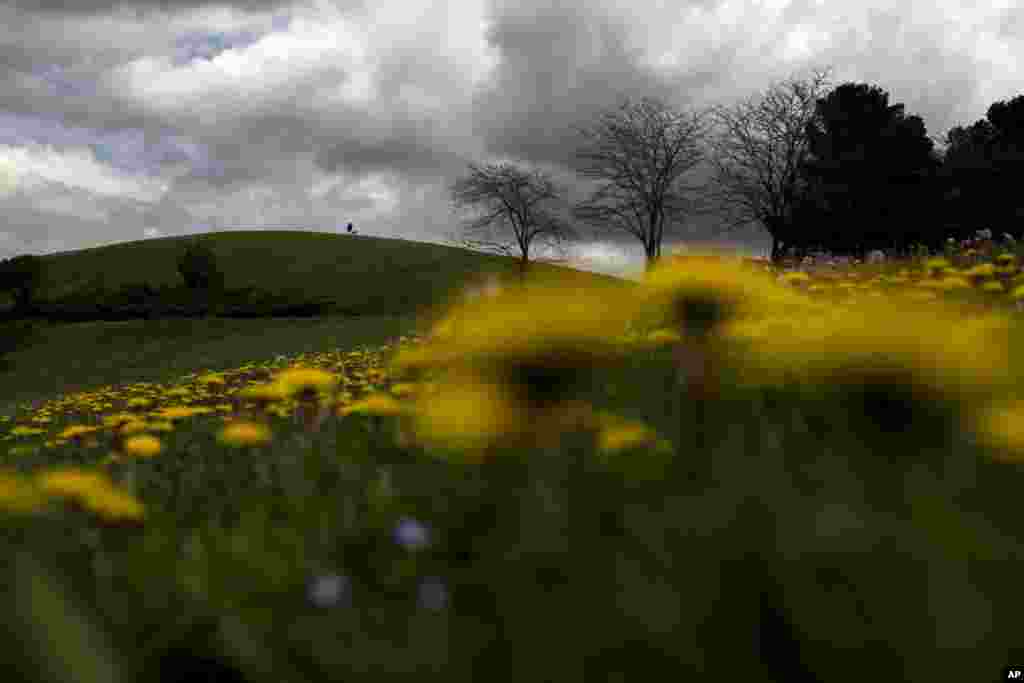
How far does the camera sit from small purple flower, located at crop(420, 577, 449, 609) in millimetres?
995

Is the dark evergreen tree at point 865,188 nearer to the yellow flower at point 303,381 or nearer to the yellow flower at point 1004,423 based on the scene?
the yellow flower at point 303,381

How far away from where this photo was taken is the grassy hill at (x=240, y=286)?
2603cm

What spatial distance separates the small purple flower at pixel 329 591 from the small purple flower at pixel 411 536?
0.14 meters

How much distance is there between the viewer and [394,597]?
3.63ft

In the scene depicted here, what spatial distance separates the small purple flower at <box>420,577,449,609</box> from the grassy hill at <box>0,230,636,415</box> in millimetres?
16270

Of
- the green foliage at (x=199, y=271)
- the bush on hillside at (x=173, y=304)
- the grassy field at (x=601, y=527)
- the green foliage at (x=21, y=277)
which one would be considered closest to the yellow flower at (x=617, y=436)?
the grassy field at (x=601, y=527)

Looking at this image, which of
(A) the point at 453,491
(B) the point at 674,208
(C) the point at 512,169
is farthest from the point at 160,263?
(A) the point at 453,491

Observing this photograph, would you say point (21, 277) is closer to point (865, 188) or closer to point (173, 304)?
point (173, 304)

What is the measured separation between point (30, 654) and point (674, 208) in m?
34.7

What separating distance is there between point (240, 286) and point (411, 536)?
1980 inches

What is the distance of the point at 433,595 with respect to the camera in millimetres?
1011

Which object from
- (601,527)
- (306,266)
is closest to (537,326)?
(601,527)

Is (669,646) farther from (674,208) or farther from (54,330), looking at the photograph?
(54,330)

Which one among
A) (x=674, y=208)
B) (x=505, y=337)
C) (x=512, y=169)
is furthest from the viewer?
(x=512, y=169)
